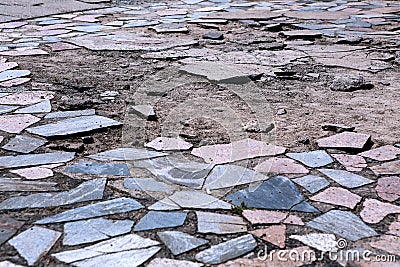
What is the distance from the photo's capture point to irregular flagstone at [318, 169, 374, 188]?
9.08ft

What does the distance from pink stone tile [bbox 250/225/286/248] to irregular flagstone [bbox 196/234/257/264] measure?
0.05m

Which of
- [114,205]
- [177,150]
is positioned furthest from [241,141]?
[114,205]

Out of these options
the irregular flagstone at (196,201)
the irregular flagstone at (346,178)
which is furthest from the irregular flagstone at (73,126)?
the irregular flagstone at (346,178)

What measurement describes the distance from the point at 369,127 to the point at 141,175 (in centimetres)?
144

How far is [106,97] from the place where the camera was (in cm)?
407

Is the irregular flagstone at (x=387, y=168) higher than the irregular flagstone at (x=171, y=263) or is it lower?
lower

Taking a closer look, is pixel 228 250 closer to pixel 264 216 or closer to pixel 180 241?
pixel 180 241

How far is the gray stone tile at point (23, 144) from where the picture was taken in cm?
318

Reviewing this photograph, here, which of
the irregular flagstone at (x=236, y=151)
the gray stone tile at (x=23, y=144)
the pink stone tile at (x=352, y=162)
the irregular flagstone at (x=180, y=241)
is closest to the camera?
the irregular flagstone at (x=180, y=241)

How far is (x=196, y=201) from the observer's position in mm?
2590

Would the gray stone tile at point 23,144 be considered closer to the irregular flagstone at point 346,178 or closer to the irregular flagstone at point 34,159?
the irregular flagstone at point 34,159

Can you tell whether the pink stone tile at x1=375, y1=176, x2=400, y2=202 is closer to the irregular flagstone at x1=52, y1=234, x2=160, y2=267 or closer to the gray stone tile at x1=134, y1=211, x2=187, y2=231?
the gray stone tile at x1=134, y1=211, x2=187, y2=231

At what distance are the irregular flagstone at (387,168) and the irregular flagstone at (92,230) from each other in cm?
125

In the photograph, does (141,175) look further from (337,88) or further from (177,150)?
(337,88)
